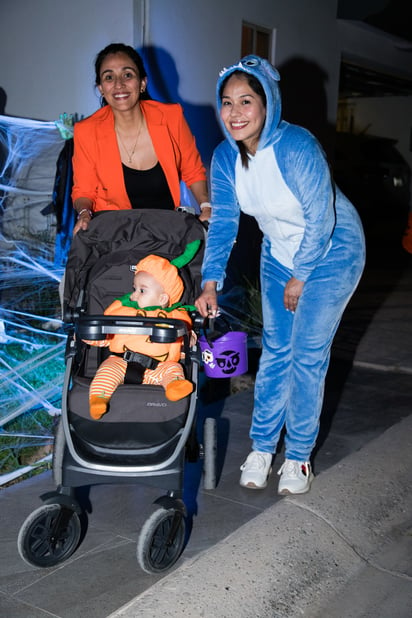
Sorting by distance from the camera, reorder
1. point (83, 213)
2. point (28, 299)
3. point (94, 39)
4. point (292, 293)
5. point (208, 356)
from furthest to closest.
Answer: point (94, 39) < point (28, 299) < point (208, 356) < point (83, 213) < point (292, 293)

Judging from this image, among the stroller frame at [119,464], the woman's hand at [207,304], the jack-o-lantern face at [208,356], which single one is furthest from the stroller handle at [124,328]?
the jack-o-lantern face at [208,356]

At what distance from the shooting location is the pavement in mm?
2963

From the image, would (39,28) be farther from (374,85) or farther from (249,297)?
(374,85)

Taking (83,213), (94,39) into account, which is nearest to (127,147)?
(83,213)

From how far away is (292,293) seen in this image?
3777 mm

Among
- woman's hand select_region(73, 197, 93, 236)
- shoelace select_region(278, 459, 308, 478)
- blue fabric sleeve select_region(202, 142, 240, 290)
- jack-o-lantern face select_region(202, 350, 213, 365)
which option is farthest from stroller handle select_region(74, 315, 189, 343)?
→ jack-o-lantern face select_region(202, 350, 213, 365)

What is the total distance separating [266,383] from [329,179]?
117cm

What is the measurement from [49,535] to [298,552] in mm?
1079

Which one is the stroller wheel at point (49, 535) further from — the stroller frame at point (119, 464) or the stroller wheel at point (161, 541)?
the stroller wheel at point (161, 541)

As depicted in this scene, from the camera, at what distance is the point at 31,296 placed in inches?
239

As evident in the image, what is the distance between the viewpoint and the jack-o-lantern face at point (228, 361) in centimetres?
468

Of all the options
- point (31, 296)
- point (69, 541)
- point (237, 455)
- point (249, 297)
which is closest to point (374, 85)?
point (249, 297)

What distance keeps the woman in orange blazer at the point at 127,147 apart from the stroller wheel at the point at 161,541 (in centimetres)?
169

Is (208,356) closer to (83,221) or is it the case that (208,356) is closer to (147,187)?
(147,187)
